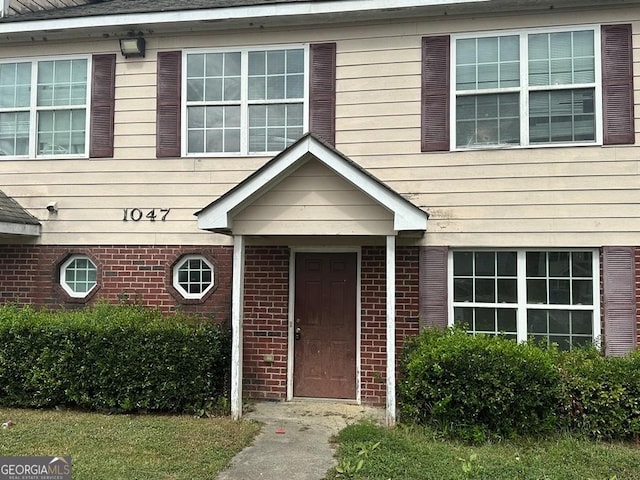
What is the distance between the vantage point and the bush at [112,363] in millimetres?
6727

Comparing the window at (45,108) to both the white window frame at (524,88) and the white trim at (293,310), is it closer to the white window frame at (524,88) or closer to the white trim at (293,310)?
the white trim at (293,310)

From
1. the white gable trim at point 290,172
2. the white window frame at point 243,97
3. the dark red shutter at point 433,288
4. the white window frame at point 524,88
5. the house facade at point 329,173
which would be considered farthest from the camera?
the white window frame at point 243,97

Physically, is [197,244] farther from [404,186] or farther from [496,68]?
[496,68]

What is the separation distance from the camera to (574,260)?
23.0ft

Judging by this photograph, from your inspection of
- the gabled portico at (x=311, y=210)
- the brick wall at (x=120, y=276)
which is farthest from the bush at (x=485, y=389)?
the brick wall at (x=120, y=276)

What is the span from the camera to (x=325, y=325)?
25.1 feet

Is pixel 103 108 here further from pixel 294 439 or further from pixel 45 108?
pixel 294 439

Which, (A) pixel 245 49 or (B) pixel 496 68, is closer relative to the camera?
(B) pixel 496 68

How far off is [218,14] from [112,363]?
195 inches

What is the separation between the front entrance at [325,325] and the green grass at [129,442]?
1415 mm

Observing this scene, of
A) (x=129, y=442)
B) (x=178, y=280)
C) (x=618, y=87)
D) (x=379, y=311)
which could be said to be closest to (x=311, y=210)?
(x=379, y=311)

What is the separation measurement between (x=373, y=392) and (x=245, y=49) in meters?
5.22

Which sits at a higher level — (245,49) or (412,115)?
(245,49)

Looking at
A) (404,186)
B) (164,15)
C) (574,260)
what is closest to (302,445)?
(404,186)
